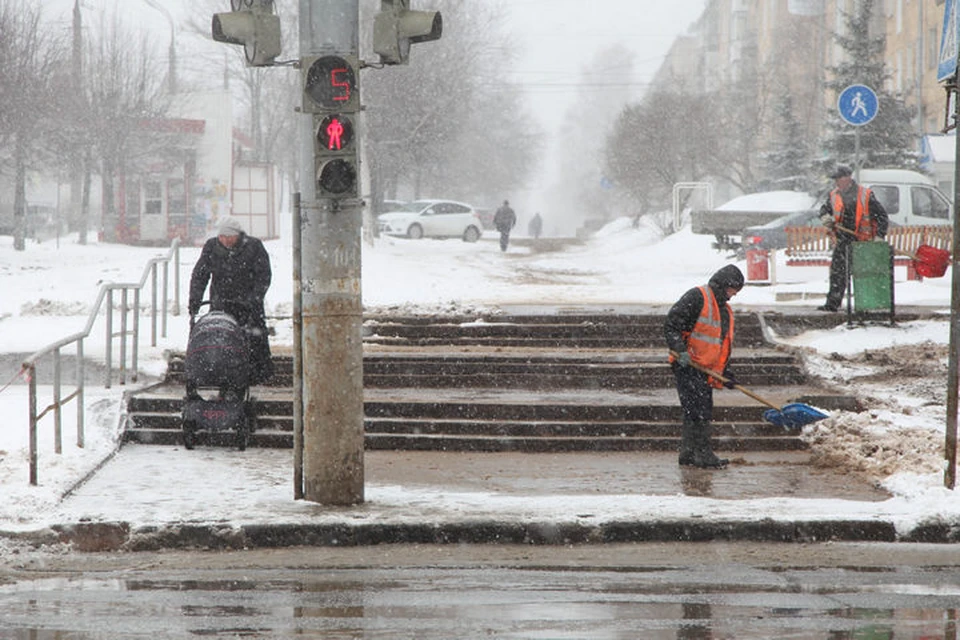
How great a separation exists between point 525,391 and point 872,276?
4.80 meters

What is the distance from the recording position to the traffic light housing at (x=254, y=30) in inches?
329

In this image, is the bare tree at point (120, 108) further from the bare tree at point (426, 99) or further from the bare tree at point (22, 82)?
the bare tree at point (426, 99)

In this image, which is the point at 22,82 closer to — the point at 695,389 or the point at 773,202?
the point at 773,202

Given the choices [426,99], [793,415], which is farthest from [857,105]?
[426,99]

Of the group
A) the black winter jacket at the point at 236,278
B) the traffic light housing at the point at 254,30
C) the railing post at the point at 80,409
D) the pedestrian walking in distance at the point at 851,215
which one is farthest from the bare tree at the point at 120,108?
the traffic light housing at the point at 254,30

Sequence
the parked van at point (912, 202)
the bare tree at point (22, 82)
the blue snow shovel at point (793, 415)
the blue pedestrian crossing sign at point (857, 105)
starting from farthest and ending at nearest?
the bare tree at point (22, 82) < the parked van at point (912, 202) < the blue pedestrian crossing sign at point (857, 105) < the blue snow shovel at point (793, 415)

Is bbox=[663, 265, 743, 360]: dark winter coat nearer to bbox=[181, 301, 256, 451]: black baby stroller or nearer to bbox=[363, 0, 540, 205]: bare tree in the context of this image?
bbox=[181, 301, 256, 451]: black baby stroller

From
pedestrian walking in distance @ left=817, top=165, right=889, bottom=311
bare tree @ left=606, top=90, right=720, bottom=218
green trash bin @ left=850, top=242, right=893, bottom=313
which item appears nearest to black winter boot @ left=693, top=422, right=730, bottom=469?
green trash bin @ left=850, top=242, right=893, bottom=313

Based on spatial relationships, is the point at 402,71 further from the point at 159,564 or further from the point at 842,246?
the point at 159,564

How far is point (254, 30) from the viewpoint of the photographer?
27.5ft

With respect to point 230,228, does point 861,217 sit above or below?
above

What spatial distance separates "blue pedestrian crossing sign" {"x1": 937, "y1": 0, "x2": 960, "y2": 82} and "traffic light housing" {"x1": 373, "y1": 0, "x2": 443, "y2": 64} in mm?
3258

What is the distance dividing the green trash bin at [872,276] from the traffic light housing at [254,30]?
904 cm

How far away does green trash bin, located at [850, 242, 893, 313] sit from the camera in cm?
1530
